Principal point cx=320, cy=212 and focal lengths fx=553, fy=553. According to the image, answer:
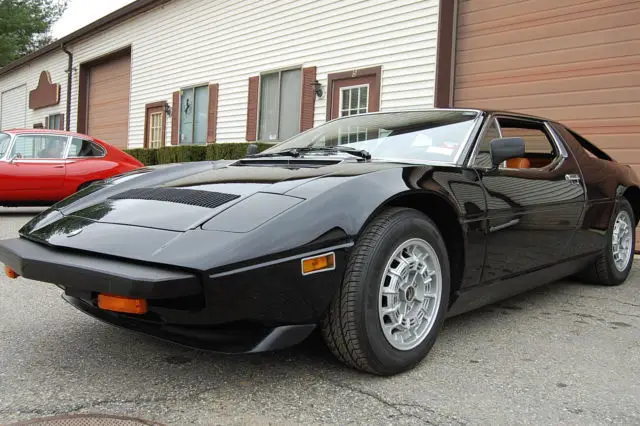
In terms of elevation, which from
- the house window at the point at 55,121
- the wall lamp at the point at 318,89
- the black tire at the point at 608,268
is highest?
the house window at the point at 55,121

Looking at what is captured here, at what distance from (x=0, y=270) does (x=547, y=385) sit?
3.81 meters

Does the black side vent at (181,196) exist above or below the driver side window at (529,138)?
below

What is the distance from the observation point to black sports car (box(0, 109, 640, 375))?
1840 millimetres

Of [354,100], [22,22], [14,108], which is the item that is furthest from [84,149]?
[22,22]

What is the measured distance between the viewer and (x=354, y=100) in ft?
30.0

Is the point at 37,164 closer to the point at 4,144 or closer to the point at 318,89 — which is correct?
the point at 4,144

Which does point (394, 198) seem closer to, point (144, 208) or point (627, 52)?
point (144, 208)

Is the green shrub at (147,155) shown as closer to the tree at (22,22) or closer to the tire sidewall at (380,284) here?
the tire sidewall at (380,284)

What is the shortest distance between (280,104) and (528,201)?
808cm

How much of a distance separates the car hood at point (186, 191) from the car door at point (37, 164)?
220 inches

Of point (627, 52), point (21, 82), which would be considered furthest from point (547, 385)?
point (21, 82)

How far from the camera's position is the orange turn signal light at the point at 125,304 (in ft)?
5.93

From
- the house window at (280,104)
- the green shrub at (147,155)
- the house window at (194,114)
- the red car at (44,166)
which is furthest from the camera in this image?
the green shrub at (147,155)

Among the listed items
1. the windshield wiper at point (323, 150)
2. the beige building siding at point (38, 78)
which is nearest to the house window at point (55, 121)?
the beige building siding at point (38, 78)
